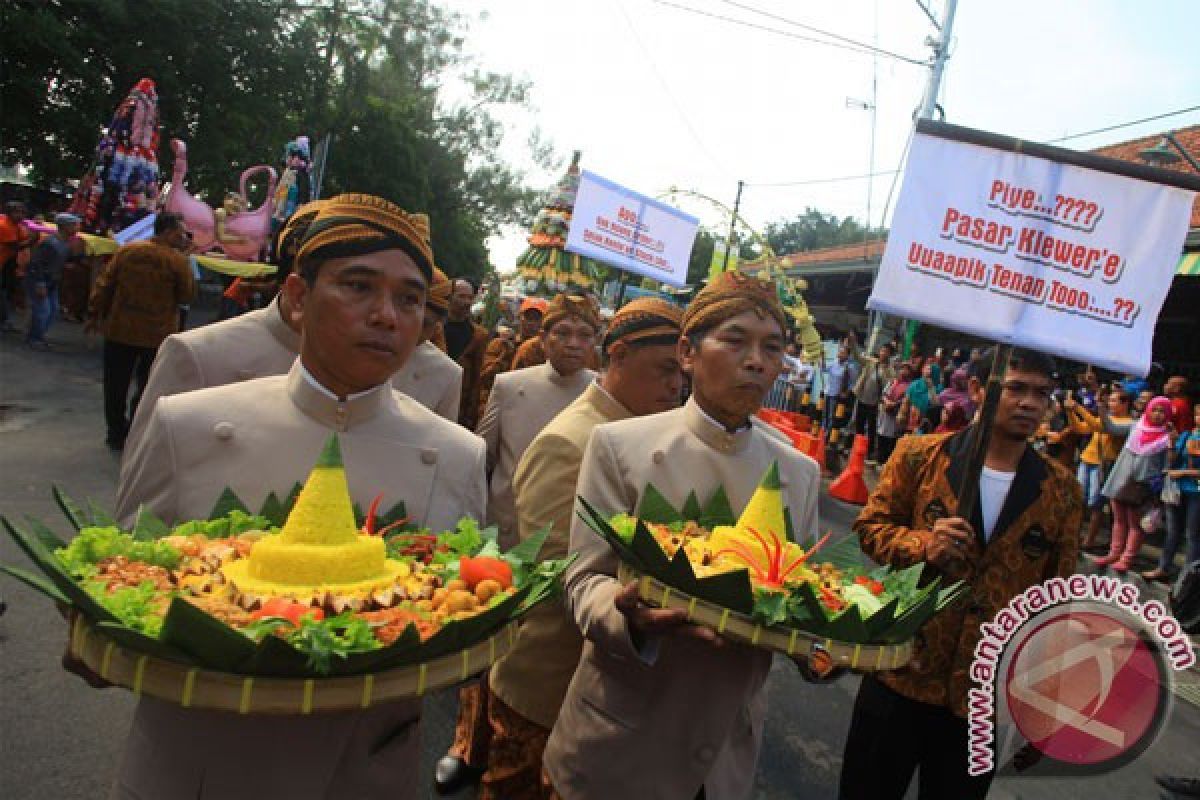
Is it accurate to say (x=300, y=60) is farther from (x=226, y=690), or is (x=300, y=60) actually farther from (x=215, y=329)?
(x=226, y=690)

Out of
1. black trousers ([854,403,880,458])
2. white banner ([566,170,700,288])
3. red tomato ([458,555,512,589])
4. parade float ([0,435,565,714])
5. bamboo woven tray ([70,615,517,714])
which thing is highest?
white banner ([566,170,700,288])

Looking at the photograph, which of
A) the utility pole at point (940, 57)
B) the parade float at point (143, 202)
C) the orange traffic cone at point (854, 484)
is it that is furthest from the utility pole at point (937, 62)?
the parade float at point (143, 202)

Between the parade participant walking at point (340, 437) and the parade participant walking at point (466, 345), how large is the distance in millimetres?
4853

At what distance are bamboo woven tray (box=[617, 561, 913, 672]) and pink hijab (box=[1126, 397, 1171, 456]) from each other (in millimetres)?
8803

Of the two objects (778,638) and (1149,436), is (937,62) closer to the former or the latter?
(1149,436)

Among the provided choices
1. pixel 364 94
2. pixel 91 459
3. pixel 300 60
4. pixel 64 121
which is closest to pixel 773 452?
pixel 91 459

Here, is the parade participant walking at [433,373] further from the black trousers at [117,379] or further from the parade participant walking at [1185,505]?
the parade participant walking at [1185,505]

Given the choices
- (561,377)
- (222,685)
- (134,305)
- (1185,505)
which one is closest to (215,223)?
(134,305)

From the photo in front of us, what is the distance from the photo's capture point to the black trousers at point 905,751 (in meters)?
2.99

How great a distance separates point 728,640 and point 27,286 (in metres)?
13.9

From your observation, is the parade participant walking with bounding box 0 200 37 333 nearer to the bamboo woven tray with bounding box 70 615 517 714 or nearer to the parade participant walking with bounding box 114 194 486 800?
the parade participant walking with bounding box 114 194 486 800

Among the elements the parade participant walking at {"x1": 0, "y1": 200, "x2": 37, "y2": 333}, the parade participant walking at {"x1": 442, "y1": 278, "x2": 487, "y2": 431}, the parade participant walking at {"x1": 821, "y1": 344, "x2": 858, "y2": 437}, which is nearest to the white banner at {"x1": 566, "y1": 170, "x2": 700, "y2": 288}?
the parade participant walking at {"x1": 442, "y1": 278, "x2": 487, "y2": 431}

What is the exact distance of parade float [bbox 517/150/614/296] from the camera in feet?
27.3

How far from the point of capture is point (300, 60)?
26891 millimetres
